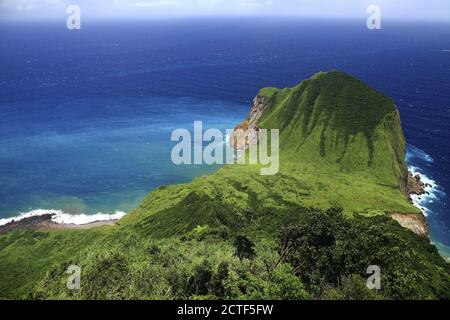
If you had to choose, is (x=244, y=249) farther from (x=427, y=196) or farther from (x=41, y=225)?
(x=427, y=196)

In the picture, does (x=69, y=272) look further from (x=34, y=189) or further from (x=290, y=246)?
(x=34, y=189)

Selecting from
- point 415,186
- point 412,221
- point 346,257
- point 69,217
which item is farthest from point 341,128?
point 346,257

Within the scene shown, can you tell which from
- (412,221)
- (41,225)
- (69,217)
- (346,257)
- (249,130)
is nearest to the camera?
(346,257)

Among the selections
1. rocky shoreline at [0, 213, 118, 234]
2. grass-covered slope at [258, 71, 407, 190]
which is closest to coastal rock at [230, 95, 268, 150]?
grass-covered slope at [258, 71, 407, 190]

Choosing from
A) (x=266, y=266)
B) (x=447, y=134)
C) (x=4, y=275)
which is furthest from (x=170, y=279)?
(x=447, y=134)
